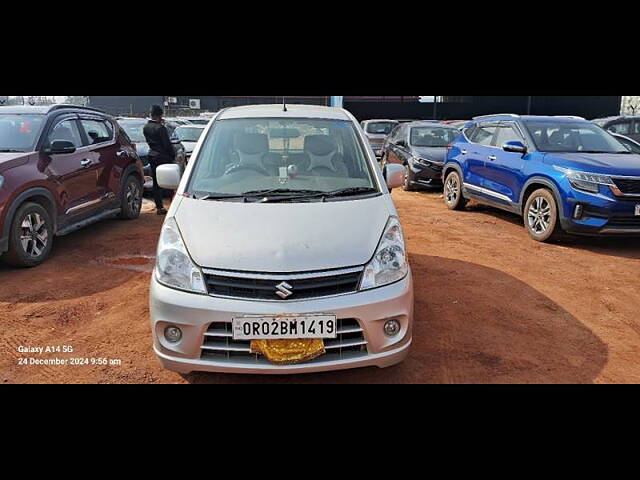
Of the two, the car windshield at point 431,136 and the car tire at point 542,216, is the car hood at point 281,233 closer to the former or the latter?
the car tire at point 542,216

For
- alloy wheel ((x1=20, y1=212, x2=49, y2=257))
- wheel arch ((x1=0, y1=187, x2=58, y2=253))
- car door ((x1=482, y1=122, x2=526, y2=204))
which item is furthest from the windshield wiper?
car door ((x1=482, y1=122, x2=526, y2=204))

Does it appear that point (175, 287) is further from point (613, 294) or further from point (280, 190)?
point (613, 294)

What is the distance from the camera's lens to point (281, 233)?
2.92m

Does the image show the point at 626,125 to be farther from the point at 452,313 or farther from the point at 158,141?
the point at 158,141

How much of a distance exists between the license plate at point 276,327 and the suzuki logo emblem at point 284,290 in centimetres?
12

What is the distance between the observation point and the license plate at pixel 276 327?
2.57 m

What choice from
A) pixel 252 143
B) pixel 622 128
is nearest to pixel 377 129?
pixel 622 128

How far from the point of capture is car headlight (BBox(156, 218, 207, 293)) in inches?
107

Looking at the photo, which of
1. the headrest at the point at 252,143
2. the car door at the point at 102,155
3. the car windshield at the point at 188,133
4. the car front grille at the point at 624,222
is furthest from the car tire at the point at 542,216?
the car windshield at the point at 188,133

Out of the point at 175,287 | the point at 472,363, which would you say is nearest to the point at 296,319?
the point at 175,287

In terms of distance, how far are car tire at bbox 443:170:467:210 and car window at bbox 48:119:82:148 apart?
248 inches

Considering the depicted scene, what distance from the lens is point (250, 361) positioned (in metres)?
2.64

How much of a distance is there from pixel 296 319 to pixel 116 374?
4.82ft

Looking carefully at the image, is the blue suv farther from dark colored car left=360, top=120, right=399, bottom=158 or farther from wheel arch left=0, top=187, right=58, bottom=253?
dark colored car left=360, top=120, right=399, bottom=158
